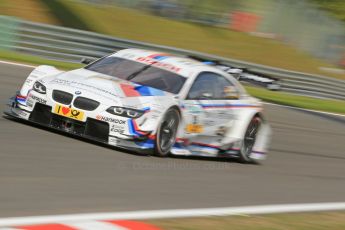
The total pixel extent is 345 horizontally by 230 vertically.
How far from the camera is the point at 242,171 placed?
9.93m

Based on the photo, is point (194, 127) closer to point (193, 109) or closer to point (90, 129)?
point (193, 109)

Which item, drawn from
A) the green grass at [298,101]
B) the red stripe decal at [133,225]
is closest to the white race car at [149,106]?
the red stripe decal at [133,225]

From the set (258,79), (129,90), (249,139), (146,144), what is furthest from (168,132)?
(258,79)

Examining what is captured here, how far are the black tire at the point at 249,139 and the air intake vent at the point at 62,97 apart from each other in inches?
113

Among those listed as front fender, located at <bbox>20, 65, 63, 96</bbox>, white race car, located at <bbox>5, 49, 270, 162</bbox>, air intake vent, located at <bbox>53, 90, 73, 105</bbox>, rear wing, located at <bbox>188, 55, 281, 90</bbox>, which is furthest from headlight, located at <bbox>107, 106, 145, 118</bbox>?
rear wing, located at <bbox>188, 55, 281, 90</bbox>

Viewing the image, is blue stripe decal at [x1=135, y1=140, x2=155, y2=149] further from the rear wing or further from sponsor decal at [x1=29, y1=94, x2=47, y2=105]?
the rear wing

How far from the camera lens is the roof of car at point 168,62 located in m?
10.1

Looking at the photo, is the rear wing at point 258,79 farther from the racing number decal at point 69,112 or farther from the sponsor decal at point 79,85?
the racing number decal at point 69,112

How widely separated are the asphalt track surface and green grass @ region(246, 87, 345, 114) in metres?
8.67

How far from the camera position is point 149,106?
29.2ft

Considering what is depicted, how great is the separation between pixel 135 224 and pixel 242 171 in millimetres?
4186

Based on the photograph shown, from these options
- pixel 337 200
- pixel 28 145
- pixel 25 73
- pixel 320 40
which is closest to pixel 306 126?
pixel 25 73

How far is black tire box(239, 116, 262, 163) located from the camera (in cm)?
1084

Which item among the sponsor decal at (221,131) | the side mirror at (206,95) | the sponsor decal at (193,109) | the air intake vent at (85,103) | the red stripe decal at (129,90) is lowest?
the sponsor decal at (221,131)
